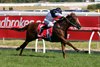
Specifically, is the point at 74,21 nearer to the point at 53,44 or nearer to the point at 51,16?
the point at 51,16

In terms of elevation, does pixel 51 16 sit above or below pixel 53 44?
above

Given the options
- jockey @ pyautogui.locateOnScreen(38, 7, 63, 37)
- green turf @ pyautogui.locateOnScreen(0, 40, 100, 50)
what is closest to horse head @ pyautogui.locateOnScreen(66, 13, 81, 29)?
jockey @ pyautogui.locateOnScreen(38, 7, 63, 37)

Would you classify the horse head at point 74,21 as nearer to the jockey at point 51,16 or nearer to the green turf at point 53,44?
the jockey at point 51,16

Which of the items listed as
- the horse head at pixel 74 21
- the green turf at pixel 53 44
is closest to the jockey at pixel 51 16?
the horse head at pixel 74 21

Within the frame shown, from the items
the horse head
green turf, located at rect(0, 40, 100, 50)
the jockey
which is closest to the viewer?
the jockey

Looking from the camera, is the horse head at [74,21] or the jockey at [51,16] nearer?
the jockey at [51,16]

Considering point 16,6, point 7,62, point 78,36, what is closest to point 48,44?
point 78,36

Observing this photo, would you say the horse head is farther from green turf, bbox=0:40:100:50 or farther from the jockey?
green turf, bbox=0:40:100:50

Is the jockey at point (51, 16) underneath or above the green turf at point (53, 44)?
above

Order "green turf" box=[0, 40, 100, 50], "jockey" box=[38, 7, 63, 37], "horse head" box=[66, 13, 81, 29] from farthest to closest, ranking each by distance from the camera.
→ 1. "green turf" box=[0, 40, 100, 50]
2. "horse head" box=[66, 13, 81, 29]
3. "jockey" box=[38, 7, 63, 37]

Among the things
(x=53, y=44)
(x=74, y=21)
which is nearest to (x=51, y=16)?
(x=74, y=21)

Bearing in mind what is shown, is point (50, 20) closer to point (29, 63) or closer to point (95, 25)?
point (29, 63)

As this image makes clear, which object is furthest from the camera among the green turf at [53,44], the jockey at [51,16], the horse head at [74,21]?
the green turf at [53,44]

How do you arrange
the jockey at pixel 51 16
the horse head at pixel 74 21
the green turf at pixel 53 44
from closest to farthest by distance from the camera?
the jockey at pixel 51 16 < the horse head at pixel 74 21 < the green turf at pixel 53 44
